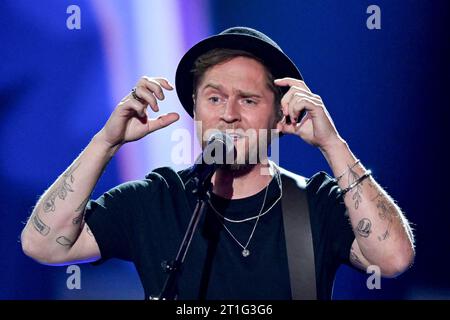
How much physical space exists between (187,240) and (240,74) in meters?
0.88

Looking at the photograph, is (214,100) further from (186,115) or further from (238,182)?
(186,115)

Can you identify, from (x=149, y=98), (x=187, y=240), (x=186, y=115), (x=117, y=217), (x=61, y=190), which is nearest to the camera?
(x=187, y=240)

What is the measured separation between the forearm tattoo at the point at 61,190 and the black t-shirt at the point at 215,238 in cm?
13

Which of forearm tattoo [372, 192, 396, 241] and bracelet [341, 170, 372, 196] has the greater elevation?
bracelet [341, 170, 372, 196]

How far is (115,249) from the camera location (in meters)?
2.43

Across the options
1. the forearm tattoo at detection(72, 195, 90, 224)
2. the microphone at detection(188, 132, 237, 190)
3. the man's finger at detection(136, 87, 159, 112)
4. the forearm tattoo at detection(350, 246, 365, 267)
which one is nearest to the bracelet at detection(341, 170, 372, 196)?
the forearm tattoo at detection(350, 246, 365, 267)

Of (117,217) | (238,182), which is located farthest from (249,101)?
(117,217)

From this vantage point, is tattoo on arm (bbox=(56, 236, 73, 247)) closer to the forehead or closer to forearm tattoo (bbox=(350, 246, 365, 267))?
Result: the forehead

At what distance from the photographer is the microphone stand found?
6.06ft

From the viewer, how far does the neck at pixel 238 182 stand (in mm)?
2564

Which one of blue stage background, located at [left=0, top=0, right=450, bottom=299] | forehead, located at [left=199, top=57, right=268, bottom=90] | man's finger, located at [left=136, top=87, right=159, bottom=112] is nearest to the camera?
man's finger, located at [left=136, top=87, right=159, bottom=112]

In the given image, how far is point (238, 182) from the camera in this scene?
2.57 meters

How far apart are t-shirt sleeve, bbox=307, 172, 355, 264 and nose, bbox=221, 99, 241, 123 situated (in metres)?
0.37
